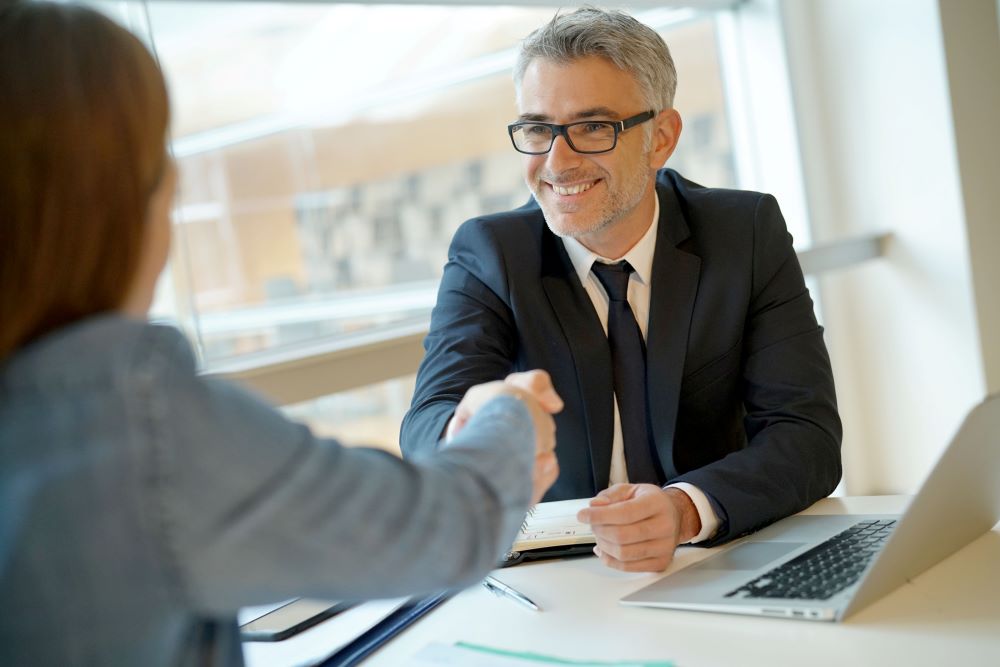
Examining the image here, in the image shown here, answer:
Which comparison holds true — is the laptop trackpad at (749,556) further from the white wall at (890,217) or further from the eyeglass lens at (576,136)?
the white wall at (890,217)

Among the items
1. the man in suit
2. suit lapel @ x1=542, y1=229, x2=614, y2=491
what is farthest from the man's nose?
suit lapel @ x1=542, y1=229, x2=614, y2=491

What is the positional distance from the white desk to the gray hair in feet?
3.53

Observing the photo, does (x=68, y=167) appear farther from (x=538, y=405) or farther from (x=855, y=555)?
(x=855, y=555)

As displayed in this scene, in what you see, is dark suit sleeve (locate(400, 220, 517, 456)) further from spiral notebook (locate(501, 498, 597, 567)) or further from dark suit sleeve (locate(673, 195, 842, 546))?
dark suit sleeve (locate(673, 195, 842, 546))

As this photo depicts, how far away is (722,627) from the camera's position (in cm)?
112

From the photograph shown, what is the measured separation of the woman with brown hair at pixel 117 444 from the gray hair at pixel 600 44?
1.33 meters

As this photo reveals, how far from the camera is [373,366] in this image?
8.99 ft

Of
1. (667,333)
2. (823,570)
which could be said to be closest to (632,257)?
(667,333)

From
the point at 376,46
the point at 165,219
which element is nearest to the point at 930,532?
the point at 165,219

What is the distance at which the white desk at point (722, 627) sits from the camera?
3.34 feet

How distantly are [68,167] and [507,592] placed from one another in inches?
30.8

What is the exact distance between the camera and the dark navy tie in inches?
72.9

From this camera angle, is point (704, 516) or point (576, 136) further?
point (576, 136)

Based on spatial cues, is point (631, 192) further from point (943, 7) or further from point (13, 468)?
point (943, 7)
